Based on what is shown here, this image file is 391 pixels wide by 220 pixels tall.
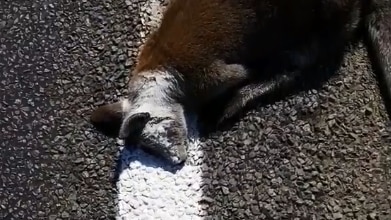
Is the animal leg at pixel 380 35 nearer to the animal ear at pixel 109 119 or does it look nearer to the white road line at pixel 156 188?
the white road line at pixel 156 188

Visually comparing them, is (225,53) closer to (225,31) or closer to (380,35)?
(225,31)

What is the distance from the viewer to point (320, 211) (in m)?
1.67

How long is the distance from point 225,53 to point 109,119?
1.03 ft

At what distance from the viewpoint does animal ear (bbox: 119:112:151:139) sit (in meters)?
1.74

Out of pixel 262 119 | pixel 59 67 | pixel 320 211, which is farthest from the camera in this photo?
pixel 59 67

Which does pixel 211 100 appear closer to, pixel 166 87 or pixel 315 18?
pixel 166 87

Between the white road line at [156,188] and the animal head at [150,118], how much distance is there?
29 millimetres

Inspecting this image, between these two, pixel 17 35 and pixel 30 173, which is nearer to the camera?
pixel 30 173

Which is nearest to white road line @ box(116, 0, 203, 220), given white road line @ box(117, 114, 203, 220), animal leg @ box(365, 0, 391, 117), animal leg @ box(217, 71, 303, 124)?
white road line @ box(117, 114, 203, 220)

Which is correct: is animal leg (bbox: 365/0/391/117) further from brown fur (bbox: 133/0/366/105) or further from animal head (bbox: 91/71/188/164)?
animal head (bbox: 91/71/188/164)

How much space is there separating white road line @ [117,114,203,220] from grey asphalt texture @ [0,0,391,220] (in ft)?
0.08

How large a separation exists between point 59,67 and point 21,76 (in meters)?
0.10

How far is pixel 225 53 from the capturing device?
181 centimetres

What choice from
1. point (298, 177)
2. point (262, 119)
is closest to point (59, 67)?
point (262, 119)
